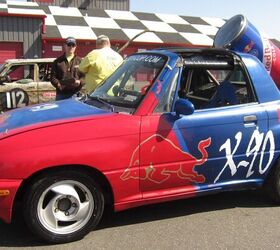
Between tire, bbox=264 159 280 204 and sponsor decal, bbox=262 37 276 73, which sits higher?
sponsor decal, bbox=262 37 276 73

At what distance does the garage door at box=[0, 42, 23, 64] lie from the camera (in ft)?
66.6

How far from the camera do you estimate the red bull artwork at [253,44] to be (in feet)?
16.6

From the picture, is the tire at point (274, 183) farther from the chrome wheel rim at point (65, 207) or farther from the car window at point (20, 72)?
the car window at point (20, 72)

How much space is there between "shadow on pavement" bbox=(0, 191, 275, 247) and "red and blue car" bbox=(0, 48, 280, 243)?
0.24 metres

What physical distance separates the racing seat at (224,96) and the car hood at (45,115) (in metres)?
1.22

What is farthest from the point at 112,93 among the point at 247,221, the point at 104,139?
the point at 247,221

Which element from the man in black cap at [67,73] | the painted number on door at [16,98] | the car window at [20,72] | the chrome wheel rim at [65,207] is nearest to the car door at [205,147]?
the chrome wheel rim at [65,207]

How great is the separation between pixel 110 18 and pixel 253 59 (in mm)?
21054

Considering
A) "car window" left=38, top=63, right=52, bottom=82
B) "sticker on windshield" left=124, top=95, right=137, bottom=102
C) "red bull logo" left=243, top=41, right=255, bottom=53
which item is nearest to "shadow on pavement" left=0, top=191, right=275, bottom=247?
"sticker on windshield" left=124, top=95, right=137, bottom=102

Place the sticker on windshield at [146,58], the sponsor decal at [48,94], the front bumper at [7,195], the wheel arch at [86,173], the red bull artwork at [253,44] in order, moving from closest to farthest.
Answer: the front bumper at [7,195] < the wheel arch at [86,173] < the sticker on windshield at [146,58] < the red bull artwork at [253,44] < the sponsor decal at [48,94]

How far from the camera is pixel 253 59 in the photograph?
438 cm

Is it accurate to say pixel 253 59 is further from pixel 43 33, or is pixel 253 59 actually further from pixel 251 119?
pixel 43 33

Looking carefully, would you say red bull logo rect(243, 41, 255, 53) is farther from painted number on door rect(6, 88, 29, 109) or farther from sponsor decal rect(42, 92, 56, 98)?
painted number on door rect(6, 88, 29, 109)

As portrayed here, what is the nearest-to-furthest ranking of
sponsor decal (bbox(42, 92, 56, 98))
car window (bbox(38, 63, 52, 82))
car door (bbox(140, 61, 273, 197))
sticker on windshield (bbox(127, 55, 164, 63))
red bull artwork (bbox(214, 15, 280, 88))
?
1. car door (bbox(140, 61, 273, 197))
2. sticker on windshield (bbox(127, 55, 164, 63))
3. red bull artwork (bbox(214, 15, 280, 88))
4. sponsor decal (bbox(42, 92, 56, 98))
5. car window (bbox(38, 63, 52, 82))
